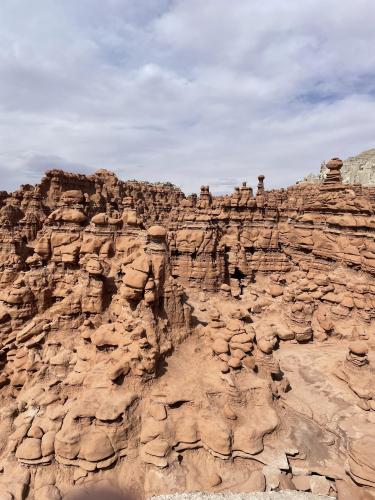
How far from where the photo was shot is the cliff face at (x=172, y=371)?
30.1 feet

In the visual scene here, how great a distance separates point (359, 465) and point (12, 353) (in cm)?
1474

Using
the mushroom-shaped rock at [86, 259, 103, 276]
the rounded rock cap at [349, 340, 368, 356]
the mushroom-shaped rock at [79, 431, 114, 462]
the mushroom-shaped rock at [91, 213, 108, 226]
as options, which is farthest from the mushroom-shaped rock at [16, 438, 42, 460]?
the rounded rock cap at [349, 340, 368, 356]

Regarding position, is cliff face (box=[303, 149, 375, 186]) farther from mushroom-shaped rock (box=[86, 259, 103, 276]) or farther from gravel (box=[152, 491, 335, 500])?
gravel (box=[152, 491, 335, 500])

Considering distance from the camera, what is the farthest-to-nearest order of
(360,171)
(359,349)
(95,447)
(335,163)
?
(360,171) → (335,163) → (359,349) → (95,447)

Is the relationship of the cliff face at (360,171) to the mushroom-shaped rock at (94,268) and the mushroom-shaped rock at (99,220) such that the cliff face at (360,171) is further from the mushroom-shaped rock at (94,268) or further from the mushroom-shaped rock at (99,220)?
the mushroom-shaped rock at (94,268)

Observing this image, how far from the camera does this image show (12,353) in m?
13.7

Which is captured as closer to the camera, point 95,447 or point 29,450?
point 95,447

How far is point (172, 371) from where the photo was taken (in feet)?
38.4

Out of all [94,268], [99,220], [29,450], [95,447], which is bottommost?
[29,450]

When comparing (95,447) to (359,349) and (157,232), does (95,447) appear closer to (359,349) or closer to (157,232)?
(157,232)

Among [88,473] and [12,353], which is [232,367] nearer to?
[88,473]

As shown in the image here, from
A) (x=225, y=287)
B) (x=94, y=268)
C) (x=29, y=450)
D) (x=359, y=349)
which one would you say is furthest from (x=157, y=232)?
(x=359, y=349)

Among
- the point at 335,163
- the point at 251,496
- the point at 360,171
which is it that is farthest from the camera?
the point at 360,171

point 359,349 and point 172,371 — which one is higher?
point 172,371
